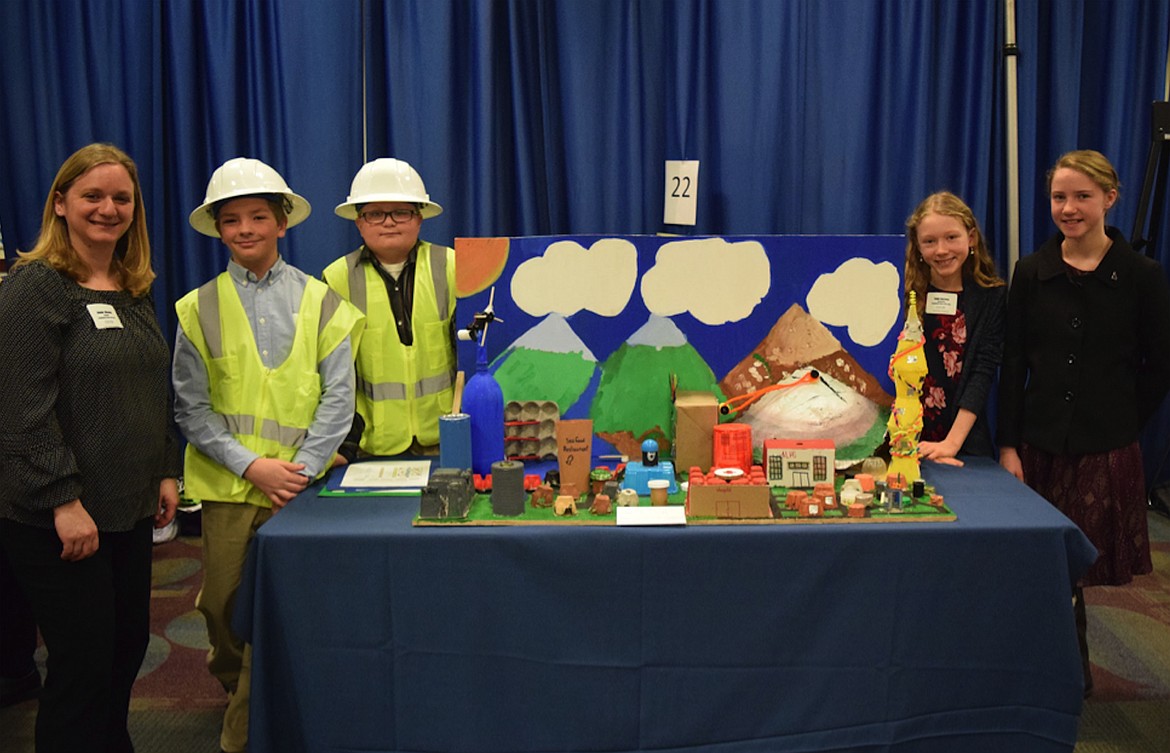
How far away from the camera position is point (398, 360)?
101 inches

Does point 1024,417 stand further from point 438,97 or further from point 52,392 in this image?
point 438,97

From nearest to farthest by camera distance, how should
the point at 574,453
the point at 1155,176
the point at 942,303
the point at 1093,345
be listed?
1. the point at 574,453
2. the point at 1093,345
3. the point at 942,303
4. the point at 1155,176

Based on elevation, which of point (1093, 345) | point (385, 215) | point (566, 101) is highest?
point (566, 101)

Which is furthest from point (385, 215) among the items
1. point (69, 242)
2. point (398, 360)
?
point (69, 242)

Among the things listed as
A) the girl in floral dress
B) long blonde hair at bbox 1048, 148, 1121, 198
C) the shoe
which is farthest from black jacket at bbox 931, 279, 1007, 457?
the shoe

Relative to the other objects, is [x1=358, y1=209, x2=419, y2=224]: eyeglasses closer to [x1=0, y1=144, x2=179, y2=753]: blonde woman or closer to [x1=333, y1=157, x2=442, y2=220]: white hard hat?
[x1=333, y1=157, x2=442, y2=220]: white hard hat

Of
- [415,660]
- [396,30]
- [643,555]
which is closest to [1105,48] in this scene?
[396,30]

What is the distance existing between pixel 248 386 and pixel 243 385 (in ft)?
0.05

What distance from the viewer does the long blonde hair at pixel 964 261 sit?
8.20 ft

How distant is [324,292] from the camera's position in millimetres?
2312

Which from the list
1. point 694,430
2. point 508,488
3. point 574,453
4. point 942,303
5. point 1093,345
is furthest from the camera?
point 942,303

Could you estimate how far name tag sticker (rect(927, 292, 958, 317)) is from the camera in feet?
8.23

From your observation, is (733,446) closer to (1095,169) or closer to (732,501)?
(732,501)

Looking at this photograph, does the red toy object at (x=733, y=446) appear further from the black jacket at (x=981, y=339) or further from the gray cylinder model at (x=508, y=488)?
the black jacket at (x=981, y=339)
